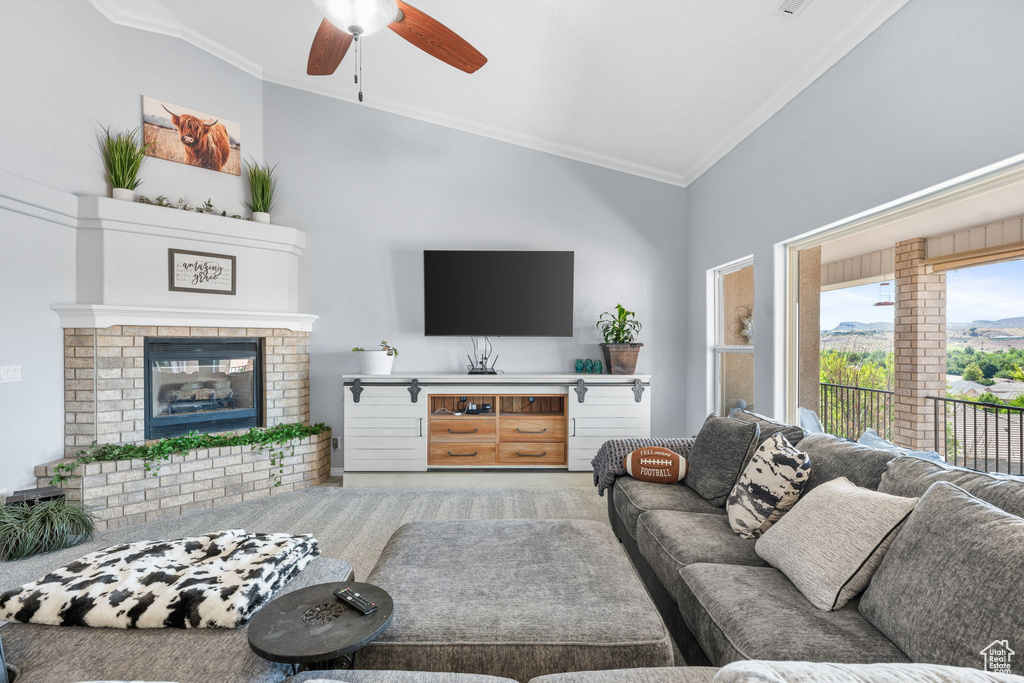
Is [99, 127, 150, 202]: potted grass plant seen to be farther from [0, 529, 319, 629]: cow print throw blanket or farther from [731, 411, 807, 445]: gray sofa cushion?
[731, 411, 807, 445]: gray sofa cushion

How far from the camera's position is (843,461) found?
192cm

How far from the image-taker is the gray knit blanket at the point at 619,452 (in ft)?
9.68

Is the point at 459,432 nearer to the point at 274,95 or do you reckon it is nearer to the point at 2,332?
the point at 2,332

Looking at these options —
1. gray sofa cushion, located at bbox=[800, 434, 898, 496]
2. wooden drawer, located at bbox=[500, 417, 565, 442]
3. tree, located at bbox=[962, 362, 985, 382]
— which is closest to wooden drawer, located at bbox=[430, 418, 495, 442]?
wooden drawer, located at bbox=[500, 417, 565, 442]

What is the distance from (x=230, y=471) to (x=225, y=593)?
2.72 meters

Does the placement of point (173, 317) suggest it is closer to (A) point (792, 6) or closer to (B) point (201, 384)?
(B) point (201, 384)

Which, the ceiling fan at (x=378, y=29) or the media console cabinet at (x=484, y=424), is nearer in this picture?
the ceiling fan at (x=378, y=29)

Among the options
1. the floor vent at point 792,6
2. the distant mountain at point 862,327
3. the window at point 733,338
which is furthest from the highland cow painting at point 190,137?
the distant mountain at point 862,327

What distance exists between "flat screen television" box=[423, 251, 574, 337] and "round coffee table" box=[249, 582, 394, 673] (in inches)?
122

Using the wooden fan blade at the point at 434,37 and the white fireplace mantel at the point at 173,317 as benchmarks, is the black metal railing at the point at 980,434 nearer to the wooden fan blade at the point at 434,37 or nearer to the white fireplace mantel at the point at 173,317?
the wooden fan blade at the point at 434,37

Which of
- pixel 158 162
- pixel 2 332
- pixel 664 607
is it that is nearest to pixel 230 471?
pixel 2 332

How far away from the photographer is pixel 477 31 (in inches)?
128

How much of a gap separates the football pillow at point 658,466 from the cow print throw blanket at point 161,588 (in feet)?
5.79

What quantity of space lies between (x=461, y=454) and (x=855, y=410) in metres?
2.84
